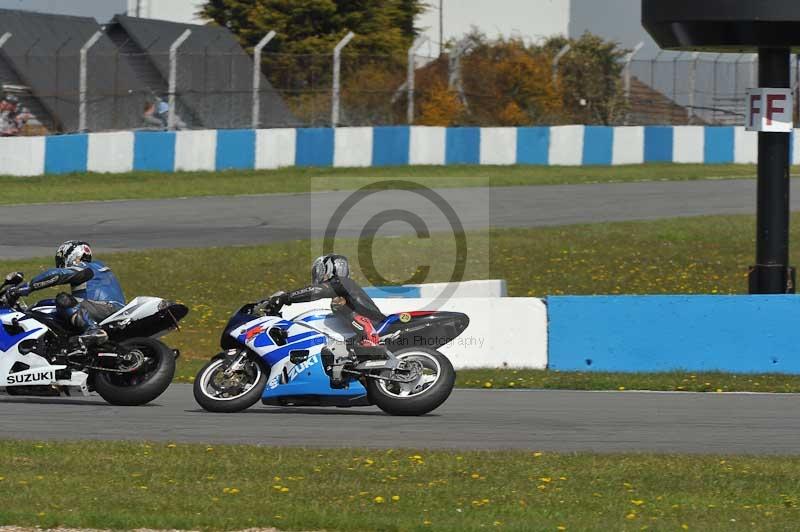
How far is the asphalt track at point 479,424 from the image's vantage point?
32.2 ft

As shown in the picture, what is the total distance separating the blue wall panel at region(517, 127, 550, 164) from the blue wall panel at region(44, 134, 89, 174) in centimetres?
1079

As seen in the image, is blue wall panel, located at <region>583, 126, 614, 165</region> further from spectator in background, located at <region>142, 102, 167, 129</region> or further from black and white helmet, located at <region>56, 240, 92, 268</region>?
black and white helmet, located at <region>56, 240, 92, 268</region>

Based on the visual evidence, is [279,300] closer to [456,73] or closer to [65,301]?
[65,301]

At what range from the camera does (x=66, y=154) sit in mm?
27750

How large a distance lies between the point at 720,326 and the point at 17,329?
258 inches

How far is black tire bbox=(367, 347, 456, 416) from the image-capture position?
1073cm

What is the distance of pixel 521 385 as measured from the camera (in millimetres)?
13211

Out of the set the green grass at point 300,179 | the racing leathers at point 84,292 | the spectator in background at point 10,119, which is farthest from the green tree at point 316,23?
the racing leathers at point 84,292

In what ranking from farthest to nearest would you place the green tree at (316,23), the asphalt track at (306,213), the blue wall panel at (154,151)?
the green tree at (316,23)
the blue wall panel at (154,151)
the asphalt track at (306,213)

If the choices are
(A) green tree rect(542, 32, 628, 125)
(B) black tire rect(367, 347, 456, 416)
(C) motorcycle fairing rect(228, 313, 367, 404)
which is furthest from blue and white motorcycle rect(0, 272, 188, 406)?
(A) green tree rect(542, 32, 628, 125)

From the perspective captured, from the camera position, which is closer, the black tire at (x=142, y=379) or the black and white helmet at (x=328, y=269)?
the black and white helmet at (x=328, y=269)

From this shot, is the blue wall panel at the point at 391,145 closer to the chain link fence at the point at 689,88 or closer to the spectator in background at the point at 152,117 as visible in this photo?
the spectator in background at the point at 152,117

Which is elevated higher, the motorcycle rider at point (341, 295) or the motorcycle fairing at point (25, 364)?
the motorcycle rider at point (341, 295)

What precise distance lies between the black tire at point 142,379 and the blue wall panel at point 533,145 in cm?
2352
